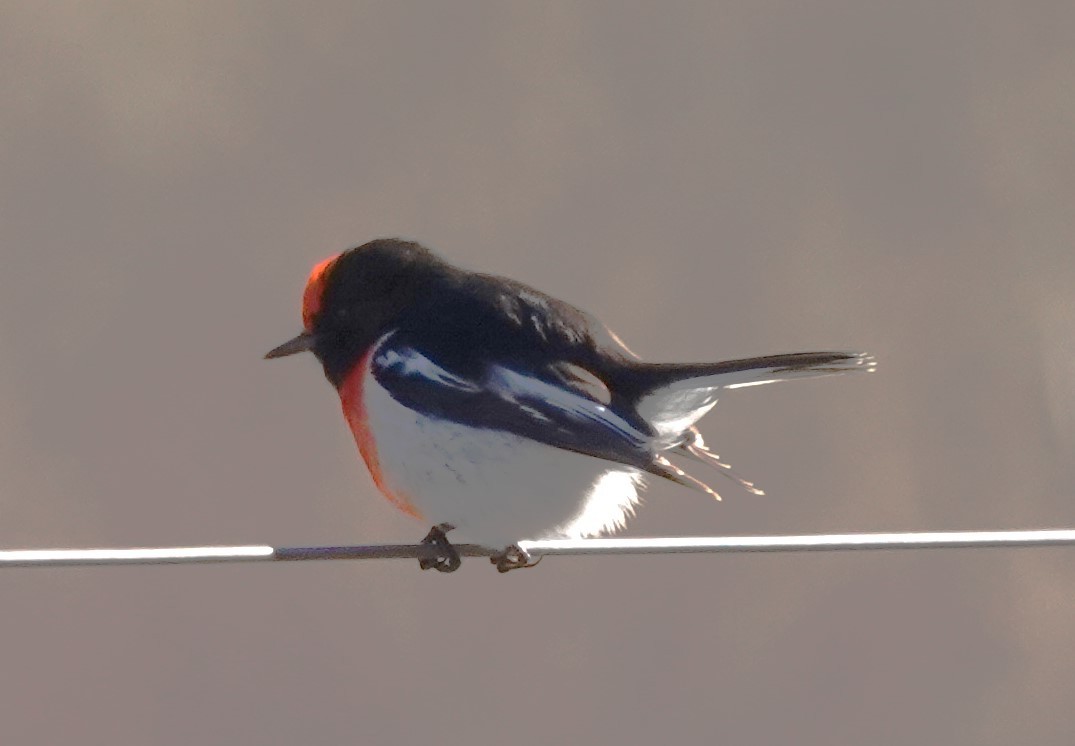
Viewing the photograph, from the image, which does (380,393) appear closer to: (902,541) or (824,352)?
(824,352)

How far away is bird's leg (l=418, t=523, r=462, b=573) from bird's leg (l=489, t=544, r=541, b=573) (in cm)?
7

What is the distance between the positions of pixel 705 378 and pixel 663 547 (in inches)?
16.7

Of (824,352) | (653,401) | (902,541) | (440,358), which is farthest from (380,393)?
(902,541)

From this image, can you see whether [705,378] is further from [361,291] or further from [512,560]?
[361,291]

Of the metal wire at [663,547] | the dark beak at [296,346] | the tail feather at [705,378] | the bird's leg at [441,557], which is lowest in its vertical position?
the metal wire at [663,547]

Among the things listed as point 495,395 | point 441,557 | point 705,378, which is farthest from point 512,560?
point 705,378

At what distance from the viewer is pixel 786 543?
1488 millimetres

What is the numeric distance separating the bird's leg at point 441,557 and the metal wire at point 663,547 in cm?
34

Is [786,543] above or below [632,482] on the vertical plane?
below

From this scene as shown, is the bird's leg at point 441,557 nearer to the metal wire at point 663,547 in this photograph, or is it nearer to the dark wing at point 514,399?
the dark wing at point 514,399

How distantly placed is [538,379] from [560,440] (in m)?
0.13

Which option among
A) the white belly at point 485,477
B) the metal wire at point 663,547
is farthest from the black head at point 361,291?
the metal wire at point 663,547

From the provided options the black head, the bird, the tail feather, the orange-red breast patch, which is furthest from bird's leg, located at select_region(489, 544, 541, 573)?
the black head

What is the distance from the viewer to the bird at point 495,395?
1836 mm
